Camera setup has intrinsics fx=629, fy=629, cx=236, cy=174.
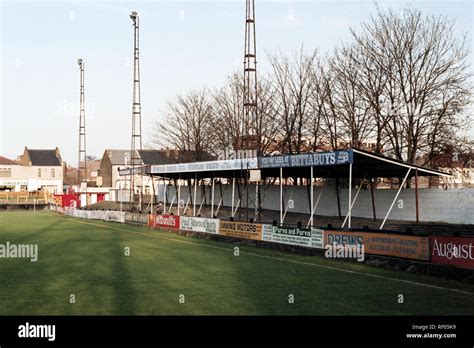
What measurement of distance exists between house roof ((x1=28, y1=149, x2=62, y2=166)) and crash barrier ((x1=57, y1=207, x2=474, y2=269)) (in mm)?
87344

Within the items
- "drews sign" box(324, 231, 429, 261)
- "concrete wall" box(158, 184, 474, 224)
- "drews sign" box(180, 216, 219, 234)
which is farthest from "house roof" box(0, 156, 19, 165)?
"drews sign" box(324, 231, 429, 261)

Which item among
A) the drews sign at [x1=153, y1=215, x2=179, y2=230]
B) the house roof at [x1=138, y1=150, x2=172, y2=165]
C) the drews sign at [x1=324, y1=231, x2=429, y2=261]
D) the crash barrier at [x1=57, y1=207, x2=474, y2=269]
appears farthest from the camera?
the house roof at [x1=138, y1=150, x2=172, y2=165]

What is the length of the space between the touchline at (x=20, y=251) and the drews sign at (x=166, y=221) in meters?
12.5

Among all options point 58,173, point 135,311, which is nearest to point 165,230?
point 135,311

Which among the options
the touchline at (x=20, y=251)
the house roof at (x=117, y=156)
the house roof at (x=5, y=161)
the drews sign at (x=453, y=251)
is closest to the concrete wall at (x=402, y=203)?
the drews sign at (x=453, y=251)

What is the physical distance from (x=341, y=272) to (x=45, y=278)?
30.3ft

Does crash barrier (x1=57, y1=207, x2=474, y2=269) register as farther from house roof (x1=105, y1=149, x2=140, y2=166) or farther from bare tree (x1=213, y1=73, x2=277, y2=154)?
house roof (x1=105, y1=149, x2=140, y2=166)

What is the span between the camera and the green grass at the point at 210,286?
13.7 metres

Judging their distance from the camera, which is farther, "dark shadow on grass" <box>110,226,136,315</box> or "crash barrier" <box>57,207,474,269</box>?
"crash barrier" <box>57,207,474,269</box>

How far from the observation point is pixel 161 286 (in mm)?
17047

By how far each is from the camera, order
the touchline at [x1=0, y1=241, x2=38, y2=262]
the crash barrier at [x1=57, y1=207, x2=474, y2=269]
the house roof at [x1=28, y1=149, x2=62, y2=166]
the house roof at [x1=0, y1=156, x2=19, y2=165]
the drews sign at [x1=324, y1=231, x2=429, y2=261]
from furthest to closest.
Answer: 1. the house roof at [x1=0, y1=156, x2=19, y2=165]
2. the house roof at [x1=28, y1=149, x2=62, y2=166]
3. the touchline at [x1=0, y1=241, x2=38, y2=262]
4. the drews sign at [x1=324, y1=231, x2=429, y2=261]
5. the crash barrier at [x1=57, y1=207, x2=474, y2=269]

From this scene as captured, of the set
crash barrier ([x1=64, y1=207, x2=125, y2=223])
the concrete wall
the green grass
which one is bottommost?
the green grass

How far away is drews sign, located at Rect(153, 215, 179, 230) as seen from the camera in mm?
41281
